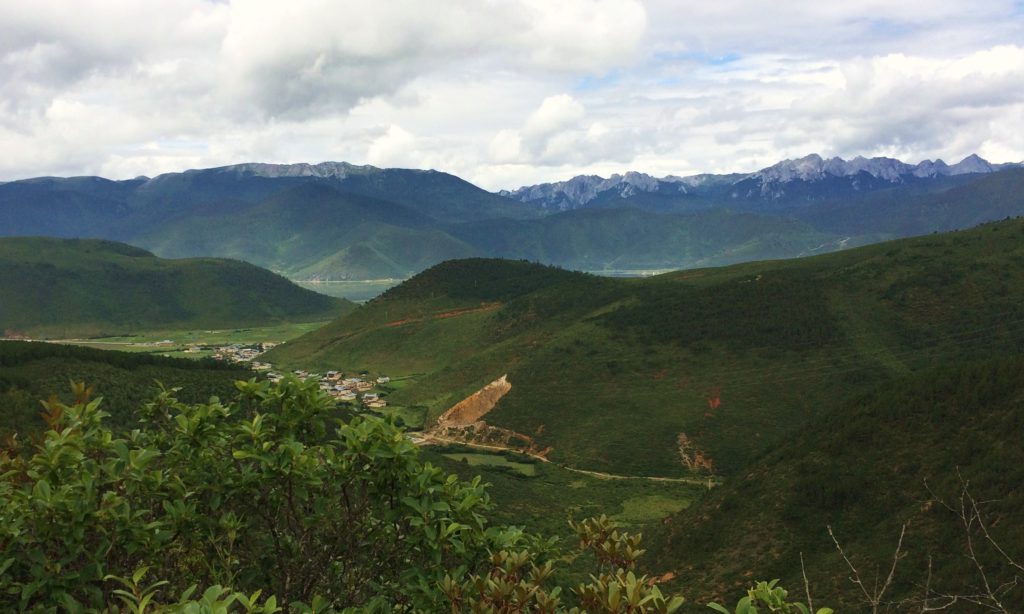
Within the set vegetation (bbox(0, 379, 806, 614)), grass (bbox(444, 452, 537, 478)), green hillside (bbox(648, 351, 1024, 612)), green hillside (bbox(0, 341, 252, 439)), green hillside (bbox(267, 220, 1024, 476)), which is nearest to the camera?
vegetation (bbox(0, 379, 806, 614))

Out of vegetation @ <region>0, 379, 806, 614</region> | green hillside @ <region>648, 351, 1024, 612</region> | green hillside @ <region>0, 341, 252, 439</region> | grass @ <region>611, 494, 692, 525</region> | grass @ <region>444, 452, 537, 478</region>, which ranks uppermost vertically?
vegetation @ <region>0, 379, 806, 614</region>

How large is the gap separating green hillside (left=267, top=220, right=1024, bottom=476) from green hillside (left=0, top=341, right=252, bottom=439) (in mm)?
42562

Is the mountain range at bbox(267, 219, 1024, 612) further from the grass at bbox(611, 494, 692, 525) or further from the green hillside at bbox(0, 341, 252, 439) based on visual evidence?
the green hillside at bbox(0, 341, 252, 439)

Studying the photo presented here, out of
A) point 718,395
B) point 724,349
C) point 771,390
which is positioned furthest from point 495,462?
point 724,349

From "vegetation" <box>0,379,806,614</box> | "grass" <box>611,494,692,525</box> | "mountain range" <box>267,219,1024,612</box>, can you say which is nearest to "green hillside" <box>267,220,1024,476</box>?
"mountain range" <box>267,219,1024,612</box>

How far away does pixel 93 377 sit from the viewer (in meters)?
80.1

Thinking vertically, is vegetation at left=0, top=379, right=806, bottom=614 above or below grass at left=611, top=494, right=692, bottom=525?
above

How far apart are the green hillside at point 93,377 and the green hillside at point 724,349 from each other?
42.6m

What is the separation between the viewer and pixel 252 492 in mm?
8352

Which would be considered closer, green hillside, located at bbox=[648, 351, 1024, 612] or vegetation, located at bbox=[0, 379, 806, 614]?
vegetation, located at bbox=[0, 379, 806, 614]

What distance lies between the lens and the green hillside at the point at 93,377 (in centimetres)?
6594

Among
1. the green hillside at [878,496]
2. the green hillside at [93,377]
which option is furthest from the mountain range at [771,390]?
the green hillside at [93,377]

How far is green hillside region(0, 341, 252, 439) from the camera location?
65938mm

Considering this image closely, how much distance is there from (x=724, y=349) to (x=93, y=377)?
97696mm
